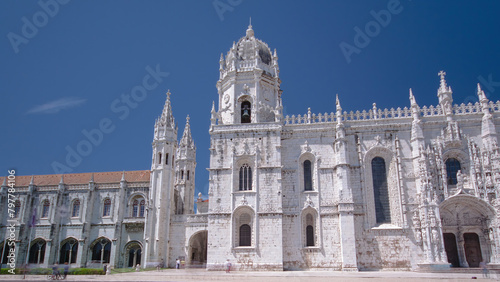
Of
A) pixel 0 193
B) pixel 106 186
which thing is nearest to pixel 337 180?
pixel 106 186

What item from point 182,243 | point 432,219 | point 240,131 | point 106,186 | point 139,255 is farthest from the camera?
point 106,186

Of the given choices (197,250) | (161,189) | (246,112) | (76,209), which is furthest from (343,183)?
(76,209)

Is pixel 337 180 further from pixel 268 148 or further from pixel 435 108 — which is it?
pixel 435 108

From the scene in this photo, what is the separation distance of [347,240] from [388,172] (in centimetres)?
675

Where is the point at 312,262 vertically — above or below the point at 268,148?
below

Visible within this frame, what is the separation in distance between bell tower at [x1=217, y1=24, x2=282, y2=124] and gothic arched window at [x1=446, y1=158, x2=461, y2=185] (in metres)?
14.2

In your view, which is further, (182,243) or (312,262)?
(182,243)

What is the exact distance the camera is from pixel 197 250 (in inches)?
1508

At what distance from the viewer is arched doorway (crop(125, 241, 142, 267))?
41.4 metres

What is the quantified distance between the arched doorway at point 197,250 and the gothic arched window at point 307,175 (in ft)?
37.8

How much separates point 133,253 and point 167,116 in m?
15.8

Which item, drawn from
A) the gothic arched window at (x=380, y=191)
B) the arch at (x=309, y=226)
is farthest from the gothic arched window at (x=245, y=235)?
the gothic arched window at (x=380, y=191)

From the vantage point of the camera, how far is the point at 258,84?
33.8m

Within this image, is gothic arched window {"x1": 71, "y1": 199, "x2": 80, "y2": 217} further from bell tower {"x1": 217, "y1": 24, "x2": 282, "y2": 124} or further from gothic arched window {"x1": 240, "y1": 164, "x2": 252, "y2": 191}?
gothic arched window {"x1": 240, "y1": 164, "x2": 252, "y2": 191}
